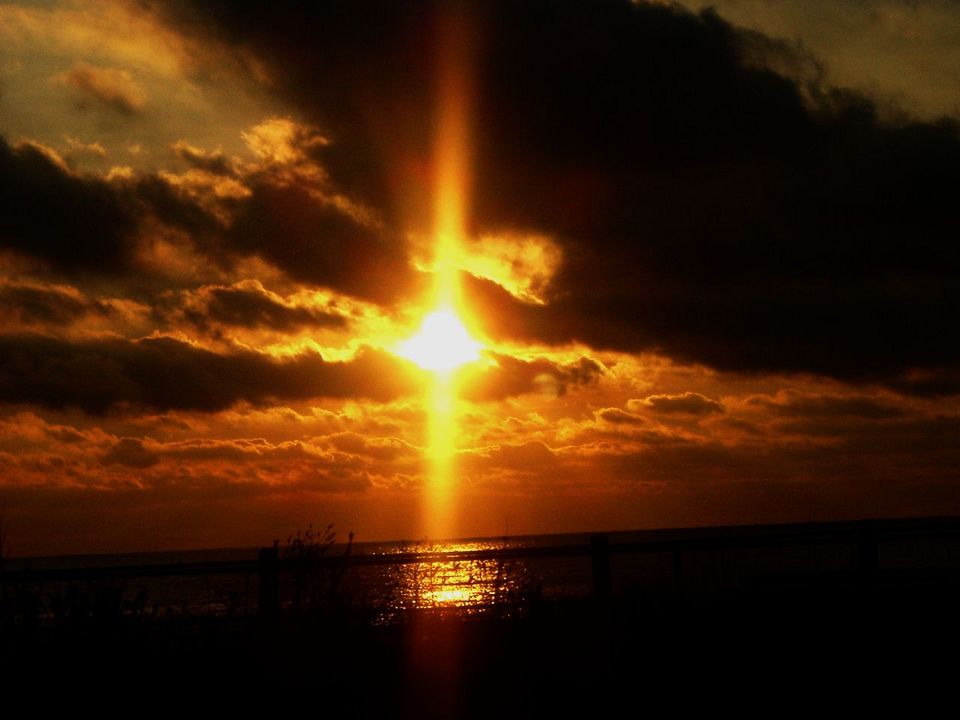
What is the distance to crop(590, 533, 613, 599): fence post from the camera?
14109 mm

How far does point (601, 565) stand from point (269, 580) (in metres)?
4.50

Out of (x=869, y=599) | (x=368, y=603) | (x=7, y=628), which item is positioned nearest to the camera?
(x=7, y=628)

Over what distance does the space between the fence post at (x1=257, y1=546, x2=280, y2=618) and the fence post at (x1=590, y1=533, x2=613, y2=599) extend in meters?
4.21

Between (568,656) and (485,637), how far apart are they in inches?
49.1

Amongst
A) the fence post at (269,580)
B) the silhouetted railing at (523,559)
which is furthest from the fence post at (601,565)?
the fence post at (269,580)

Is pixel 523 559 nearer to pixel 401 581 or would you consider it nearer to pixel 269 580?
pixel 401 581

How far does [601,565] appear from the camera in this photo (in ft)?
47.2

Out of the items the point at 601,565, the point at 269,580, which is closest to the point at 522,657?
the point at 269,580

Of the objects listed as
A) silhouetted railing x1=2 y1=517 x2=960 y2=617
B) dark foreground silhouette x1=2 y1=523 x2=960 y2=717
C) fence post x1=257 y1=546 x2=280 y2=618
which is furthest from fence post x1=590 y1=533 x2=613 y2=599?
fence post x1=257 y1=546 x2=280 y2=618

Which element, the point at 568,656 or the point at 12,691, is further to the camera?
the point at 568,656

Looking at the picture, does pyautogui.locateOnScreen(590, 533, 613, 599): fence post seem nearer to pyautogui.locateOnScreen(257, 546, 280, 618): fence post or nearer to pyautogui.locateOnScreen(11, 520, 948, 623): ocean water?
pyautogui.locateOnScreen(11, 520, 948, 623): ocean water

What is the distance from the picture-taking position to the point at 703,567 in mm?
16641

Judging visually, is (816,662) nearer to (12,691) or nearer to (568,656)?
(568,656)

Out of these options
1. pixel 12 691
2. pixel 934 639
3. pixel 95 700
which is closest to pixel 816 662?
pixel 934 639
